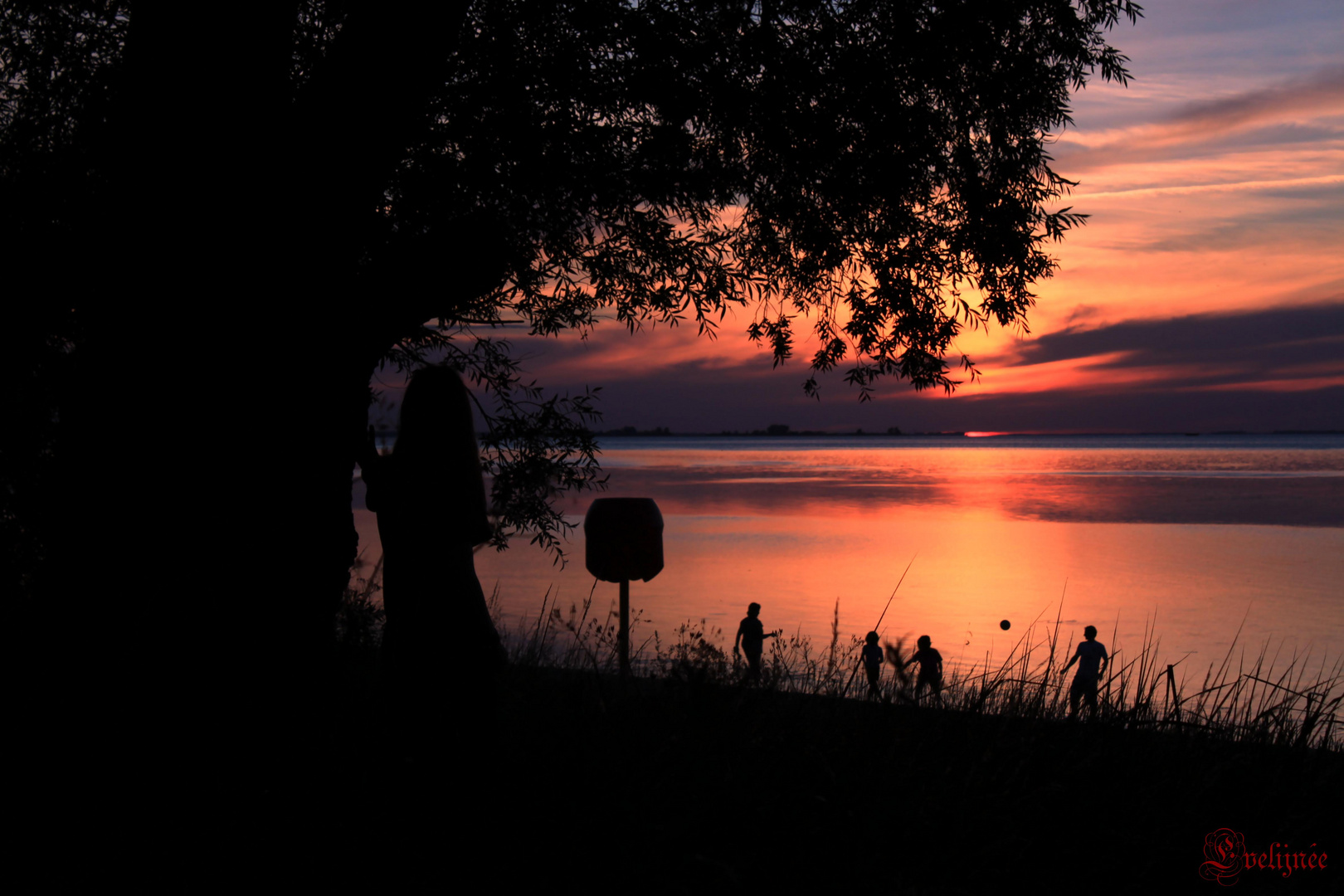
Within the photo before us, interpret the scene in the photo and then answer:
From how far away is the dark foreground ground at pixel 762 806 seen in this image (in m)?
3.34

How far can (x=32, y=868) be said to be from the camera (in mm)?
3059

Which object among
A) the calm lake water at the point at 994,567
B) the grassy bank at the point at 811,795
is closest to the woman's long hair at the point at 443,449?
the grassy bank at the point at 811,795

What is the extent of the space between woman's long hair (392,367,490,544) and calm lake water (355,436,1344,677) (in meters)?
5.04

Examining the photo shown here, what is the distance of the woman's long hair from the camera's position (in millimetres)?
4621

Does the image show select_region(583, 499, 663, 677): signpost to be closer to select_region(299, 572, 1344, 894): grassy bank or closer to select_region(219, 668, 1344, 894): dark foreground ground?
select_region(299, 572, 1344, 894): grassy bank

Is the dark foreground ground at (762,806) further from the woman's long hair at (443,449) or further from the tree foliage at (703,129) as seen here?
the tree foliage at (703,129)

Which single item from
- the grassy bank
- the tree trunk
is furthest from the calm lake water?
the tree trunk

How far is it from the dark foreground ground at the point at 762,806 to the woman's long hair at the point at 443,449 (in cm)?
100

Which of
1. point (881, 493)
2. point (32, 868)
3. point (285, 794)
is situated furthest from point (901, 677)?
point (881, 493)

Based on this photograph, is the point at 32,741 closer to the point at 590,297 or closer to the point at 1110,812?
the point at 1110,812

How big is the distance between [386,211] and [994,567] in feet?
80.5

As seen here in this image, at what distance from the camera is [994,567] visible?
91.4 ft

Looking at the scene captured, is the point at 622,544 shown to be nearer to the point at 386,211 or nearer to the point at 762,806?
the point at 386,211

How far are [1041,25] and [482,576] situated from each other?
21.2 m
